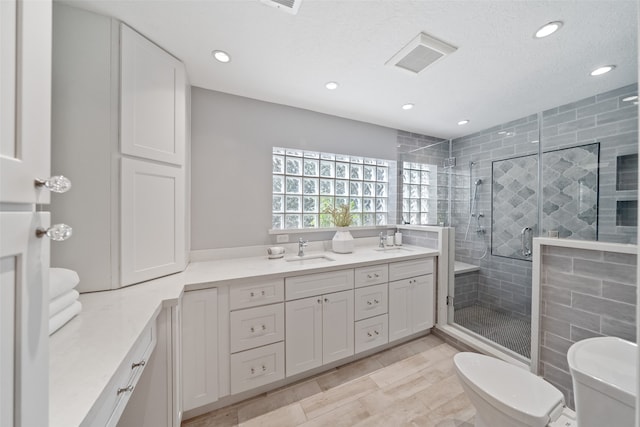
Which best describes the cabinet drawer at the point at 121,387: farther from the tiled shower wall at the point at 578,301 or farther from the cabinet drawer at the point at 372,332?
the tiled shower wall at the point at 578,301

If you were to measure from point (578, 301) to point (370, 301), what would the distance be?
4.63 feet

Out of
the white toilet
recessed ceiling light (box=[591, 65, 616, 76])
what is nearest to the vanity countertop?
the white toilet

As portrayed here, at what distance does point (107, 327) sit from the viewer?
3.15ft

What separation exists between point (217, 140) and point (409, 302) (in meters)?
2.44

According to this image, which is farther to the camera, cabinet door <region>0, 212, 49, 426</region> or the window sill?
the window sill

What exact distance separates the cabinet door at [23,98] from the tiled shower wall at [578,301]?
254 centimetres

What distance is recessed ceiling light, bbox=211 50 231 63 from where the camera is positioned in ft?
5.28

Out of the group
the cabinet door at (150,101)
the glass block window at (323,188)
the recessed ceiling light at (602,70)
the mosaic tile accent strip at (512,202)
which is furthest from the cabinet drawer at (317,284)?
the recessed ceiling light at (602,70)

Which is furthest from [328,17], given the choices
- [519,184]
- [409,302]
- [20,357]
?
A: [519,184]

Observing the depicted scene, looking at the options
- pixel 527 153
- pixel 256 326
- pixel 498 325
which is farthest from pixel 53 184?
pixel 498 325

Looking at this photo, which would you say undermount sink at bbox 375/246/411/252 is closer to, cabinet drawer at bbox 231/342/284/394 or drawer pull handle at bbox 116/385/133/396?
cabinet drawer at bbox 231/342/284/394

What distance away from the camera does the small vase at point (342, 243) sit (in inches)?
94.0

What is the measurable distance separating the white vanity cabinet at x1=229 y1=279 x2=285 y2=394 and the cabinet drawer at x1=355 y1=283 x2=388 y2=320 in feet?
2.26

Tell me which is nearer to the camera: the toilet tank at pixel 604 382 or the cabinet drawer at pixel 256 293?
the toilet tank at pixel 604 382
